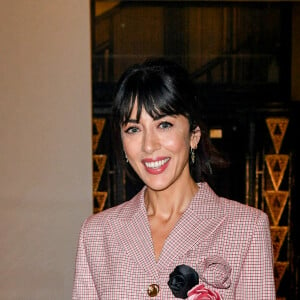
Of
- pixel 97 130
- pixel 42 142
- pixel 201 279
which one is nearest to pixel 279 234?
pixel 97 130

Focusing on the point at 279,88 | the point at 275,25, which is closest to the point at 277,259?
the point at 279,88

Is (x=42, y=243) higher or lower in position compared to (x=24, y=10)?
lower

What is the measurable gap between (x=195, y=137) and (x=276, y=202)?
9.37 ft

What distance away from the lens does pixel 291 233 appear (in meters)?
4.73

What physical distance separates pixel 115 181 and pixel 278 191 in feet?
3.31

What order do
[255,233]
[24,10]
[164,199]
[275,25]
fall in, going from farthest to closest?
[275,25] < [24,10] < [164,199] < [255,233]

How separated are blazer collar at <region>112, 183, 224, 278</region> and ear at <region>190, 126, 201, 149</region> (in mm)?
111

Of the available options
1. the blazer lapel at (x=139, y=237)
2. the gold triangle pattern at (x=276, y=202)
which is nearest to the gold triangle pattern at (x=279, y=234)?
the gold triangle pattern at (x=276, y=202)

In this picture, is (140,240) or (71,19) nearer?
(140,240)

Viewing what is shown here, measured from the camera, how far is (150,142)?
182 centimetres

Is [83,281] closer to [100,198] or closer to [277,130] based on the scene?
[100,198]

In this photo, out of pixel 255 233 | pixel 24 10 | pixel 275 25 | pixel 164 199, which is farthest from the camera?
pixel 275 25

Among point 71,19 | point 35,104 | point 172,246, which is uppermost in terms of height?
point 71,19

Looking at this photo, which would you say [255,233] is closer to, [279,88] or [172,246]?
[172,246]
